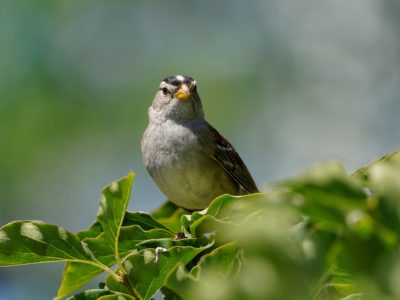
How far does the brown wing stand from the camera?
4.29 metres

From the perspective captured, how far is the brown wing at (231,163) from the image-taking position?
4.29m

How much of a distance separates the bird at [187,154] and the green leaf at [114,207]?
8.20ft

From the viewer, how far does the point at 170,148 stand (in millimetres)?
4121

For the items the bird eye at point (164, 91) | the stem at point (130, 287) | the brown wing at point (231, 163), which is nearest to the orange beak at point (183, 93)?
the bird eye at point (164, 91)

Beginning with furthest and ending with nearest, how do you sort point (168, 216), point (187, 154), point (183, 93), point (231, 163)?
point (183, 93) → point (231, 163) → point (187, 154) → point (168, 216)

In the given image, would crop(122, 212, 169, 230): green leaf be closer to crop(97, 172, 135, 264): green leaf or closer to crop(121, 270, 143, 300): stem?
crop(97, 172, 135, 264): green leaf

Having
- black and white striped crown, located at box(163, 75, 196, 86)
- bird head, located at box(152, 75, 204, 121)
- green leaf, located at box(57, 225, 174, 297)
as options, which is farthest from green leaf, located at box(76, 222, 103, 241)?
black and white striped crown, located at box(163, 75, 196, 86)

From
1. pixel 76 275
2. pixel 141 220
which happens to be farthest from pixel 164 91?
pixel 76 275

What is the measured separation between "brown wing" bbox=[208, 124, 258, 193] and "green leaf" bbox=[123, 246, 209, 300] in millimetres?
2915

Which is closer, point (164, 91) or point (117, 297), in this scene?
point (117, 297)

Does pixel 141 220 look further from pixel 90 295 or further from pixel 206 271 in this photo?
pixel 206 271

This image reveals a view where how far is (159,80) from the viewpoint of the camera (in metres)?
5.86

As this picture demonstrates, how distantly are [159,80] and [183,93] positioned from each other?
140 cm

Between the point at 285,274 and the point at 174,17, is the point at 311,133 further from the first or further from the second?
the point at 285,274
